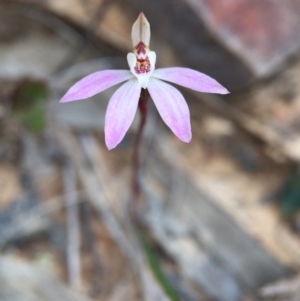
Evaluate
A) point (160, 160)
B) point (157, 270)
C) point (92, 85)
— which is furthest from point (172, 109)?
point (160, 160)

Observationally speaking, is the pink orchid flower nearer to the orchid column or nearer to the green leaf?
the orchid column

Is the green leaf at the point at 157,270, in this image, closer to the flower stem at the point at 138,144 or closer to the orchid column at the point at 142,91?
the flower stem at the point at 138,144

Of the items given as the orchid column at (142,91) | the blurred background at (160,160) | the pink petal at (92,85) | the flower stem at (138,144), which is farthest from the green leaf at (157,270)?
the pink petal at (92,85)

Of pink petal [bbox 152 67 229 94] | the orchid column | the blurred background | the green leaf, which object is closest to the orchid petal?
the orchid column

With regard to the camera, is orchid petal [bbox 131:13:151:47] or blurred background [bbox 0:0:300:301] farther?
blurred background [bbox 0:0:300:301]

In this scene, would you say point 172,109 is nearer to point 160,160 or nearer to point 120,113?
point 120,113

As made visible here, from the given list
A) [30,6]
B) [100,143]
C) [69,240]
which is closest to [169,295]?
[69,240]
